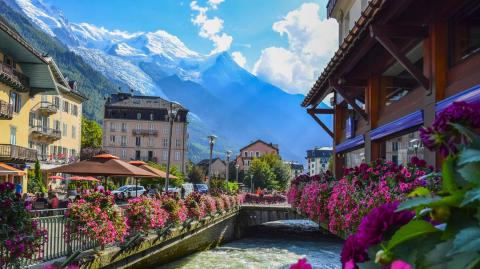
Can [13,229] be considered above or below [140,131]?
below

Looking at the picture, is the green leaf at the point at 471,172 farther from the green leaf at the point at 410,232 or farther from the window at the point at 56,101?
the window at the point at 56,101

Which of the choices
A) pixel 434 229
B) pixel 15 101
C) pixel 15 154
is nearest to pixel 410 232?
pixel 434 229

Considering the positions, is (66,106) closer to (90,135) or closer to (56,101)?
(56,101)

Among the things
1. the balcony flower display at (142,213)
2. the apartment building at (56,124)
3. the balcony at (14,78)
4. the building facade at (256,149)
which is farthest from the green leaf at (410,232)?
the building facade at (256,149)

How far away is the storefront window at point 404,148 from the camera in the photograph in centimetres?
1279

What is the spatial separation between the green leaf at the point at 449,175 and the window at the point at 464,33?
7759 mm

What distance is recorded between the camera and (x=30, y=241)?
9.02 metres

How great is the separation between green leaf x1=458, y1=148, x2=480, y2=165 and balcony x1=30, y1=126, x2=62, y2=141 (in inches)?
2240

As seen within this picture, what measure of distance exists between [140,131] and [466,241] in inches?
4306

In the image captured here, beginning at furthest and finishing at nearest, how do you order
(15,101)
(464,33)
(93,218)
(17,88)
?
(15,101), (17,88), (93,218), (464,33)

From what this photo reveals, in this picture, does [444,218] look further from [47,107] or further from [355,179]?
[47,107]

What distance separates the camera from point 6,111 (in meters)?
35.4

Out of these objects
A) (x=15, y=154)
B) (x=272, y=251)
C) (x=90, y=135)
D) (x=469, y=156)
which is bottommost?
(x=272, y=251)

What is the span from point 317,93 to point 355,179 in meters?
9.15
